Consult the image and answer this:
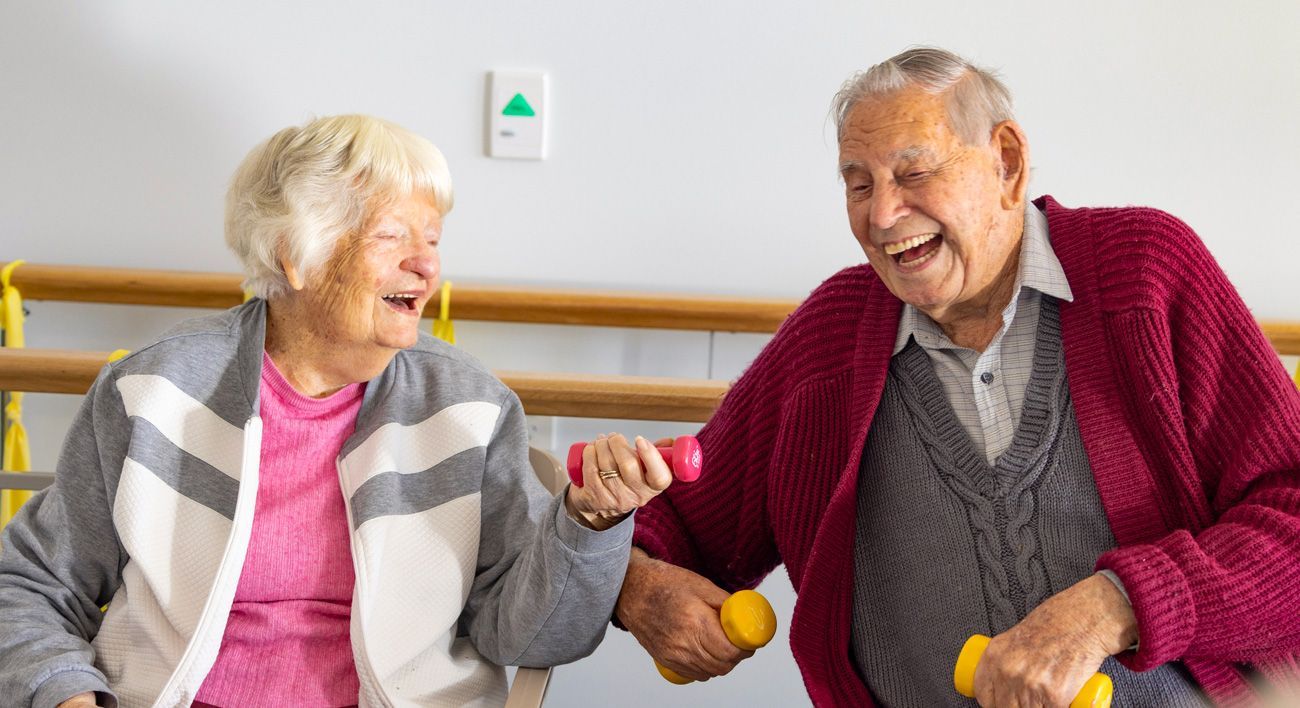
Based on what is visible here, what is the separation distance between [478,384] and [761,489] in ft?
1.17

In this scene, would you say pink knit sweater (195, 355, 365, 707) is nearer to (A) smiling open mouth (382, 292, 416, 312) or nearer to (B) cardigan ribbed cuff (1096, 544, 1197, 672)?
(A) smiling open mouth (382, 292, 416, 312)

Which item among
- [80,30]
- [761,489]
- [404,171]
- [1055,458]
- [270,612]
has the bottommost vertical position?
[270,612]

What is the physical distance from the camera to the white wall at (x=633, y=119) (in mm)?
1983

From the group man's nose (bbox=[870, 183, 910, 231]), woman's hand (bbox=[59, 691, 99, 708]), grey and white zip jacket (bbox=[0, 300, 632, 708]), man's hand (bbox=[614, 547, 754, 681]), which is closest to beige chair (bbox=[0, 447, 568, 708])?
grey and white zip jacket (bbox=[0, 300, 632, 708])

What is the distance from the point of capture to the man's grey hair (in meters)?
1.26

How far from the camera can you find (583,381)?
1.77 metres

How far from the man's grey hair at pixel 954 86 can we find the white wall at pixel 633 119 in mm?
727

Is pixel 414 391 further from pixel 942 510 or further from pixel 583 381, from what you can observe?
pixel 942 510

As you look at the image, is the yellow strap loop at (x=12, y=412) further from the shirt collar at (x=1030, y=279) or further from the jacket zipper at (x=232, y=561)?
the shirt collar at (x=1030, y=279)

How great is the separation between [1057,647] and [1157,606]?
100mm

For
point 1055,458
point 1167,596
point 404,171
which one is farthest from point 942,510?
point 404,171

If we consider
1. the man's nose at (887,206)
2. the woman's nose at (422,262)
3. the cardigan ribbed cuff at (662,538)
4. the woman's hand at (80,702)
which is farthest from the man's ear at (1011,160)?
the woman's hand at (80,702)

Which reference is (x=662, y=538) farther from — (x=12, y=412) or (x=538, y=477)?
(x=12, y=412)

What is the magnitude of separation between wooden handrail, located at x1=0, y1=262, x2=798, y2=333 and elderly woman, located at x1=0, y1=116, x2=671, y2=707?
1.67 ft
